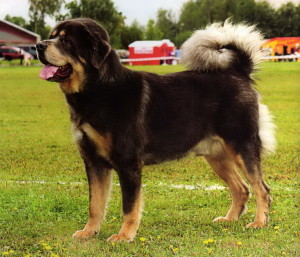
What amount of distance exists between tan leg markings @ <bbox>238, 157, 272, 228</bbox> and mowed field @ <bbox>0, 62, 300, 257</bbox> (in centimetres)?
10

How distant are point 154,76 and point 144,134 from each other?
0.62 metres

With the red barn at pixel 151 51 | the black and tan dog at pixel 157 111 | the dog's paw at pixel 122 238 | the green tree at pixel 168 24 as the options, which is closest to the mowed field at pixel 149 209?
the dog's paw at pixel 122 238

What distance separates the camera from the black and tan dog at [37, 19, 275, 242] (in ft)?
14.9

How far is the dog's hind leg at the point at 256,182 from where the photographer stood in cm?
519

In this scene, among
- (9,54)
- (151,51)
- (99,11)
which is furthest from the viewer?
(151,51)

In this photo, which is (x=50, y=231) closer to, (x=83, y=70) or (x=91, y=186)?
(x=91, y=186)

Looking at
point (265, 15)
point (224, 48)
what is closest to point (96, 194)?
point (224, 48)

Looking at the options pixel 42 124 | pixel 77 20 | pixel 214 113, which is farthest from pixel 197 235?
pixel 42 124

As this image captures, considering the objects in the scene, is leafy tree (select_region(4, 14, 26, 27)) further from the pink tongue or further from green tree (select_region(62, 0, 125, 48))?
the pink tongue

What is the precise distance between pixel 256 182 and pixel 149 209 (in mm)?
1304

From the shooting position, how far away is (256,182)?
5.19 meters

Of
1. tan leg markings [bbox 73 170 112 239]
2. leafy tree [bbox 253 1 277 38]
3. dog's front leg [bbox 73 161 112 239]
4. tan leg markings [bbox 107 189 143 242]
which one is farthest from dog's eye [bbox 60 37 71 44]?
leafy tree [bbox 253 1 277 38]

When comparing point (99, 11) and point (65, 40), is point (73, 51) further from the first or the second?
point (99, 11)

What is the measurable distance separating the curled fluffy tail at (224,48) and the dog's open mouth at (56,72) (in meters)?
1.56
